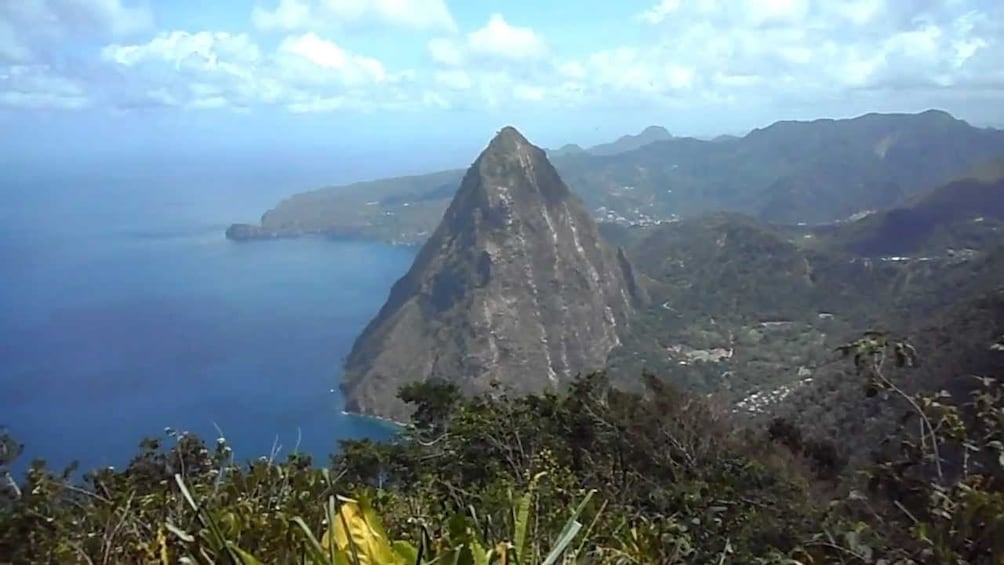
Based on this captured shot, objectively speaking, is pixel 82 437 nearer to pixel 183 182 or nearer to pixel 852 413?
pixel 852 413

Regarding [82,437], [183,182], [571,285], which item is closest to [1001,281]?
[571,285]

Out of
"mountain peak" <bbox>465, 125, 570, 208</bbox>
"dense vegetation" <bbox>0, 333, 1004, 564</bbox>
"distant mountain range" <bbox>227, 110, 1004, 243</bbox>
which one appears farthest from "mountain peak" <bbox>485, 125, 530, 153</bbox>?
"dense vegetation" <bbox>0, 333, 1004, 564</bbox>

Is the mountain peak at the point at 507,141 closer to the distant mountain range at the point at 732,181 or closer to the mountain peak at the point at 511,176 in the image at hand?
the mountain peak at the point at 511,176

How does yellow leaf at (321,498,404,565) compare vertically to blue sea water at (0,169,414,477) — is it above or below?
above

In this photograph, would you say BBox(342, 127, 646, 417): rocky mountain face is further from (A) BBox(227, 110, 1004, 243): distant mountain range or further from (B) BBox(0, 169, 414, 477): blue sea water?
(A) BBox(227, 110, 1004, 243): distant mountain range

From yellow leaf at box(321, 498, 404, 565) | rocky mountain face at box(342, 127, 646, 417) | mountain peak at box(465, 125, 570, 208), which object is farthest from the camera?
mountain peak at box(465, 125, 570, 208)

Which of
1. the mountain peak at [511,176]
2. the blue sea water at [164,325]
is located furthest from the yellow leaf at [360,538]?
the mountain peak at [511,176]
